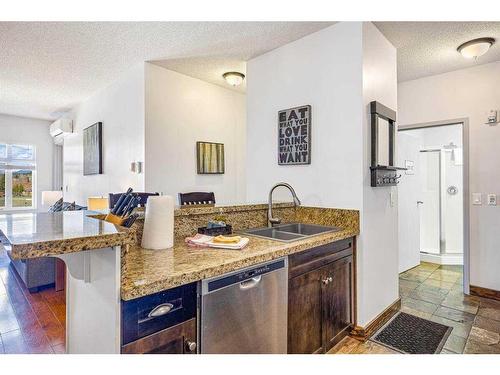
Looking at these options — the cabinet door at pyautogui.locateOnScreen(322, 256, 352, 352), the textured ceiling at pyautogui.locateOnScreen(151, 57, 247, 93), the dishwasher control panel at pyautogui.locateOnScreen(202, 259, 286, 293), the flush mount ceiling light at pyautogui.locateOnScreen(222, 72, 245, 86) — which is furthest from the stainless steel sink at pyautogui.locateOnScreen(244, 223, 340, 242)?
the flush mount ceiling light at pyautogui.locateOnScreen(222, 72, 245, 86)

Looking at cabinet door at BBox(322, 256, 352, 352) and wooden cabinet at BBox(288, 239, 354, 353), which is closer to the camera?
wooden cabinet at BBox(288, 239, 354, 353)

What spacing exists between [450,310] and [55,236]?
10.9 feet

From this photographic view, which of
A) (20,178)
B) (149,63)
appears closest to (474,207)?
(149,63)

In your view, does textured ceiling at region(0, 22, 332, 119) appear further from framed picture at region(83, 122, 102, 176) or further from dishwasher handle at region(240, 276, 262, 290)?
dishwasher handle at region(240, 276, 262, 290)

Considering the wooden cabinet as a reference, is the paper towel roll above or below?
above

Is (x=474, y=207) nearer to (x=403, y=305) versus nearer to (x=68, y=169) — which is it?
(x=403, y=305)

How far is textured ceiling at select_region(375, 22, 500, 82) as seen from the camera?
2480mm

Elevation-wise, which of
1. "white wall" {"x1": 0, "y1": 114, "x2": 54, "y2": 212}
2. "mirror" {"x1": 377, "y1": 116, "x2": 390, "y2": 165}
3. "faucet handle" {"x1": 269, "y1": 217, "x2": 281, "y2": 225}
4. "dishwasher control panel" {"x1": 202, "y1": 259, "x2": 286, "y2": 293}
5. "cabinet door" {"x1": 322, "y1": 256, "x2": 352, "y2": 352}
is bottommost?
"cabinet door" {"x1": 322, "y1": 256, "x2": 352, "y2": 352}

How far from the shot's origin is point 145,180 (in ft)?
A: 11.0

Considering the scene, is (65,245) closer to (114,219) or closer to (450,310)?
(114,219)

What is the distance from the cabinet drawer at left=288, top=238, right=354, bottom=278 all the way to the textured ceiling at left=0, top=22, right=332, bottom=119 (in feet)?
5.96

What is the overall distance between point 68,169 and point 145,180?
3.68m

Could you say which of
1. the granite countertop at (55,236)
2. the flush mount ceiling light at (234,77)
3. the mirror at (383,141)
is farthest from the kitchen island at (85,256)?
the flush mount ceiling light at (234,77)

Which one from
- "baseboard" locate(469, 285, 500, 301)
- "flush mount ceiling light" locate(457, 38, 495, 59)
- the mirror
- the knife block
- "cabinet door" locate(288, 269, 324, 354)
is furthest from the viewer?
"baseboard" locate(469, 285, 500, 301)
